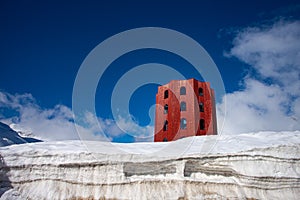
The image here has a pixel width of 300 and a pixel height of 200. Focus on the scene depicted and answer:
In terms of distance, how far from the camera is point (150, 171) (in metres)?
15.4

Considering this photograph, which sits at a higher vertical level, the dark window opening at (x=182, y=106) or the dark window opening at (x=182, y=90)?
the dark window opening at (x=182, y=90)

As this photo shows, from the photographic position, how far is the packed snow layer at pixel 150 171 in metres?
14.1

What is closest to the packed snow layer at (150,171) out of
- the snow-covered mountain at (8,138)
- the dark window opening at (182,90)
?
the snow-covered mountain at (8,138)

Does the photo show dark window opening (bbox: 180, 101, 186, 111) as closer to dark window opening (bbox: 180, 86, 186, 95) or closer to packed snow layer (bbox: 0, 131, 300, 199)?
dark window opening (bbox: 180, 86, 186, 95)

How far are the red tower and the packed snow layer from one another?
13.4 meters

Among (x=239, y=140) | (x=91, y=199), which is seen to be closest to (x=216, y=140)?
(x=239, y=140)

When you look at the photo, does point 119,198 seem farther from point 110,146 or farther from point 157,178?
point 110,146

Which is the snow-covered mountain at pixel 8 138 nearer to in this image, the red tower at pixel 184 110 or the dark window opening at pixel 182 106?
the red tower at pixel 184 110

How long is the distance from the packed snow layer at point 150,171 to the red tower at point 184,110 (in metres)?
13.4

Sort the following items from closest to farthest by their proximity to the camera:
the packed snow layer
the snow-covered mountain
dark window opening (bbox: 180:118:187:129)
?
the packed snow layer < the snow-covered mountain < dark window opening (bbox: 180:118:187:129)

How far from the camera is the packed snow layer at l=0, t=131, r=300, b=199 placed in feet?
46.4

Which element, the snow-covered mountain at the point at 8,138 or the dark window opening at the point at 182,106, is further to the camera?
the dark window opening at the point at 182,106

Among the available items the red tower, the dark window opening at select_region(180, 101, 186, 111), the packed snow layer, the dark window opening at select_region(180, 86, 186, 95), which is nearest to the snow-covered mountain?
the packed snow layer

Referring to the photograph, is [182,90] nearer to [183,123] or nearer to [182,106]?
[182,106]
